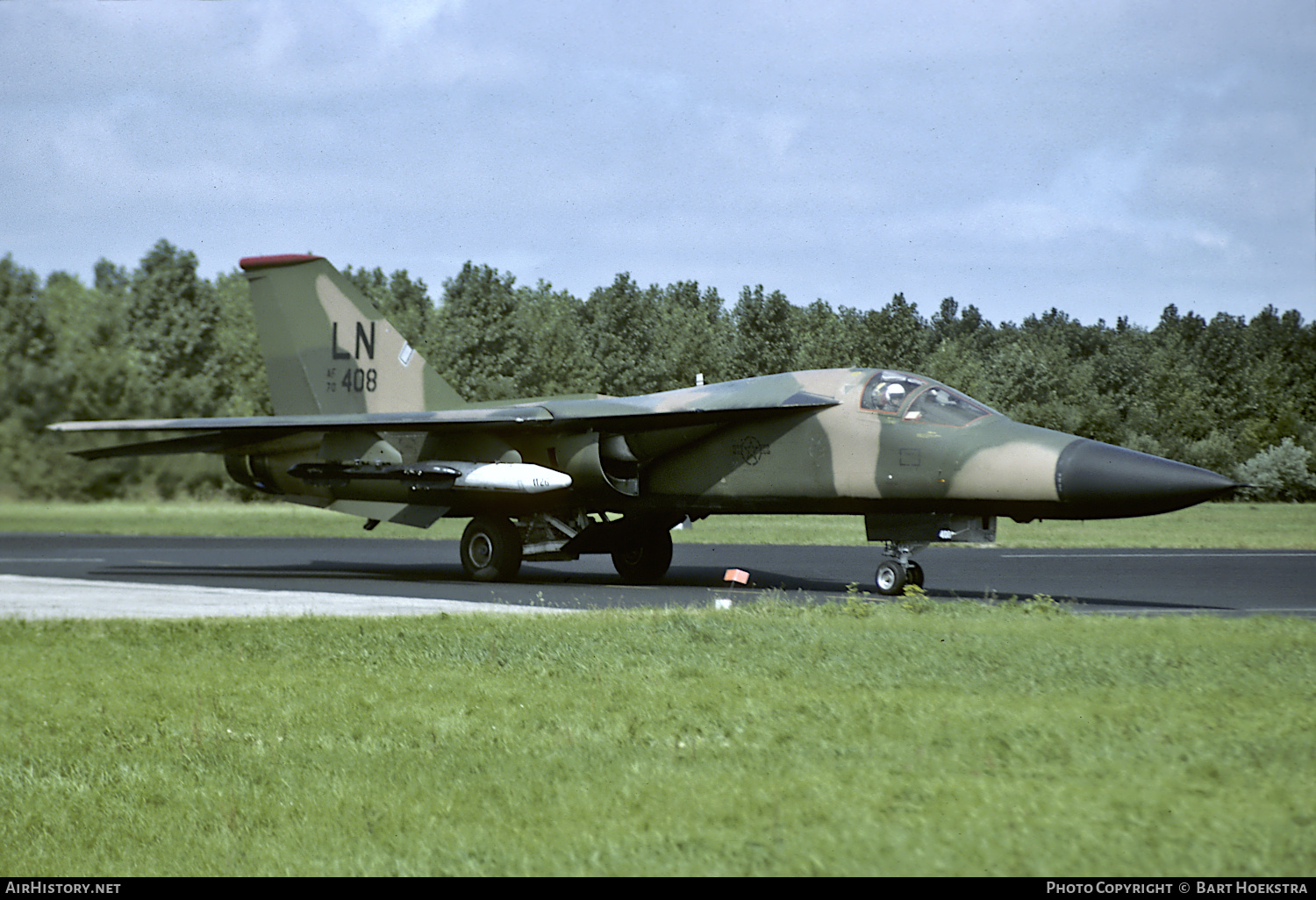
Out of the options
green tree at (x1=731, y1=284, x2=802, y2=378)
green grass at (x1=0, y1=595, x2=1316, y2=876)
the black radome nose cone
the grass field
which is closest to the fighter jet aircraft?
the black radome nose cone

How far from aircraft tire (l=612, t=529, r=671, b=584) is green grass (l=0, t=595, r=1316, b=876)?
7.60 meters

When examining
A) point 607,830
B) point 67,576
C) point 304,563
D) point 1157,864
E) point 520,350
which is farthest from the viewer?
point 520,350

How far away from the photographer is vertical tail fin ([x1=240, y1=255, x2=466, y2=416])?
19.7 meters

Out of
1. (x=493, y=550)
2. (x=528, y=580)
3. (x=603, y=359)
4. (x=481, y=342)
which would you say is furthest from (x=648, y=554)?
(x=603, y=359)

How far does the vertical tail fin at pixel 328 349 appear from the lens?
1967cm

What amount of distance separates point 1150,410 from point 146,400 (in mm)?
65946

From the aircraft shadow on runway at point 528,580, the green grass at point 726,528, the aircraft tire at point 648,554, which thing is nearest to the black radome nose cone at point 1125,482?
the aircraft shadow on runway at point 528,580

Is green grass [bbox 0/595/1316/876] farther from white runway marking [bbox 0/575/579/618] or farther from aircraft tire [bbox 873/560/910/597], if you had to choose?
aircraft tire [bbox 873/560/910/597]

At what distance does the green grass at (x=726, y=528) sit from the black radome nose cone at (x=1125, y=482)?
14.0 metres

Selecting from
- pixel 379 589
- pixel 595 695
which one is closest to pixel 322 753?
pixel 595 695

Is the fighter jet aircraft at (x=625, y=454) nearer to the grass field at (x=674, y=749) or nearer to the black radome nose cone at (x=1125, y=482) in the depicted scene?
the black radome nose cone at (x=1125, y=482)

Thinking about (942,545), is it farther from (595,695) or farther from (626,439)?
(595,695)

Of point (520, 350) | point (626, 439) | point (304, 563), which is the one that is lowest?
point (304, 563)

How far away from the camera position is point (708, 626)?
9.87 meters
